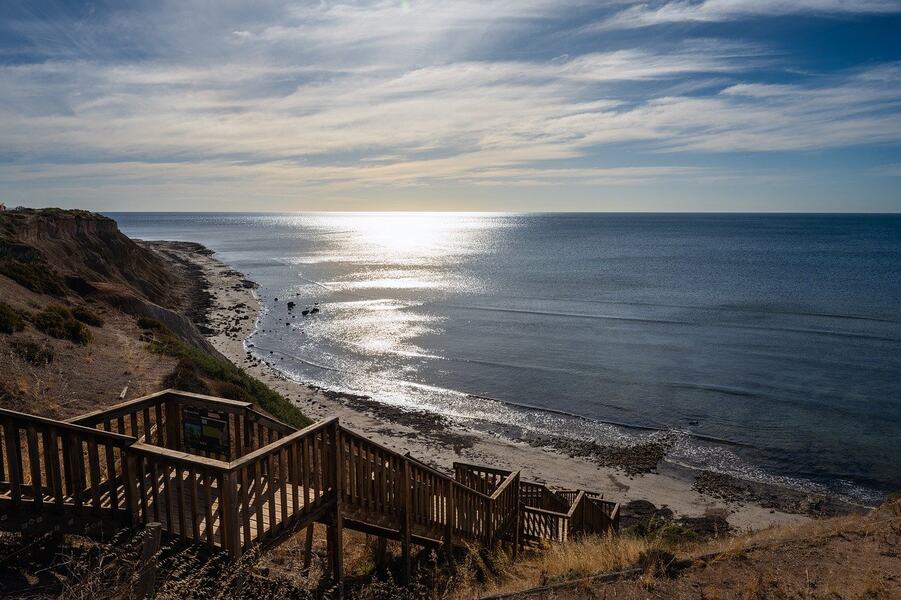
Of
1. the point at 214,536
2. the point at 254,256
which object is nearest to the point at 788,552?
the point at 214,536

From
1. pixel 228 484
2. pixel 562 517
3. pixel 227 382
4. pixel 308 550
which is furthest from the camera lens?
pixel 227 382

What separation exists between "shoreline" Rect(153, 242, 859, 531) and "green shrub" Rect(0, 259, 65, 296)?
1045 centimetres

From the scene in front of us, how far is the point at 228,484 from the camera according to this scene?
5449mm

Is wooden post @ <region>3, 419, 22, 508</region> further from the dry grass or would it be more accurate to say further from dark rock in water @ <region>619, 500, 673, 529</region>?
dark rock in water @ <region>619, 500, 673, 529</region>

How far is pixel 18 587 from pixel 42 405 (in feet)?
24.3

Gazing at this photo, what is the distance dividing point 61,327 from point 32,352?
3366 mm

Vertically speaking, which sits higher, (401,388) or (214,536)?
(214,536)

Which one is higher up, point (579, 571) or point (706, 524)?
point (579, 571)

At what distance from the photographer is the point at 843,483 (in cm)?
2066

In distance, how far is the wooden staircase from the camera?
18.9 feet

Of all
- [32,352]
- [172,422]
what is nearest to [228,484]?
[172,422]

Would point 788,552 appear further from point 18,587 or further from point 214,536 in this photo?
point 18,587

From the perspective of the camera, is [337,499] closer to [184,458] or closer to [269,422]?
[269,422]

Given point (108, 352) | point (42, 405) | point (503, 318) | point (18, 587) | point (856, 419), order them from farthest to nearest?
point (503, 318)
point (856, 419)
point (108, 352)
point (42, 405)
point (18, 587)
